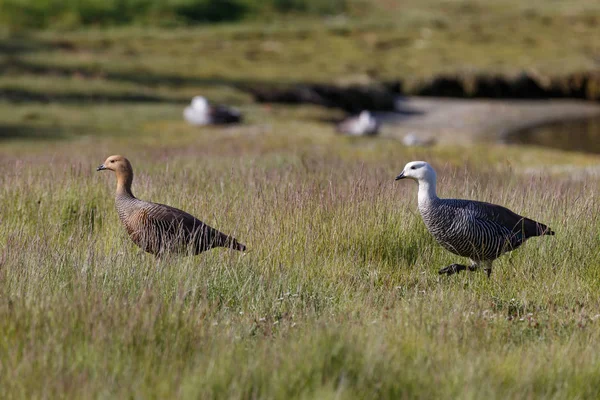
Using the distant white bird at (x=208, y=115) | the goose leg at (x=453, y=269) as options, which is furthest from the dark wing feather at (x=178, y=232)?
the distant white bird at (x=208, y=115)

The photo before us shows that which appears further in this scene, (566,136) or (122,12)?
(122,12)

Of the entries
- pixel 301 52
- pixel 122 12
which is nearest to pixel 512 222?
pixel 301 52

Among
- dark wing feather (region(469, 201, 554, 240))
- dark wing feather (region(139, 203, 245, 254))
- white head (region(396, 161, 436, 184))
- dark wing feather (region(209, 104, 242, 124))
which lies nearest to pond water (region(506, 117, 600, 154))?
dark wing feather (region(209, 104, 242, 124))

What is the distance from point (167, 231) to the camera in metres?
7.71

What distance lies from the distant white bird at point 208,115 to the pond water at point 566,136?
36.9ft

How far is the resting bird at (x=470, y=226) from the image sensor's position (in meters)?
7.75

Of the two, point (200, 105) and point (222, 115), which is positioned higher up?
point (200, 105)

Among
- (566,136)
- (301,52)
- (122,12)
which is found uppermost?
(122,12)

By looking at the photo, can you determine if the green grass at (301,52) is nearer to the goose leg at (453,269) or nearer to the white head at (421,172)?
the white head at (421,172)

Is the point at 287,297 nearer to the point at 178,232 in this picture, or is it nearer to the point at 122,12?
the point at 178,232

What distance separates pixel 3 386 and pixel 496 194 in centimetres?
663

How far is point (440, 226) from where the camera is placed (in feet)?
25.4

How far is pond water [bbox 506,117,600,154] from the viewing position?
31.2 meters

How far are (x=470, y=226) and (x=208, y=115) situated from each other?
672 inches
